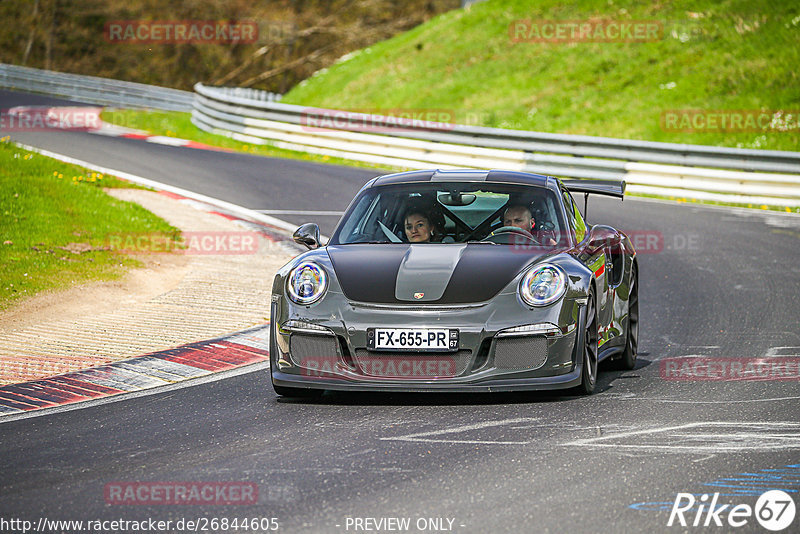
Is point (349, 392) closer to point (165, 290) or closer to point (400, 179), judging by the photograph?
point (400, 179)

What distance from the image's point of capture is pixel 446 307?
6637 millimetres

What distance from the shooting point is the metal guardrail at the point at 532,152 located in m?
19.7

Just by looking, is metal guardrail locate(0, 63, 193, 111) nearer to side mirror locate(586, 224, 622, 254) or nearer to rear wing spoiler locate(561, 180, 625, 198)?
rear wing spoiler locate(561, 180, 625, 198)

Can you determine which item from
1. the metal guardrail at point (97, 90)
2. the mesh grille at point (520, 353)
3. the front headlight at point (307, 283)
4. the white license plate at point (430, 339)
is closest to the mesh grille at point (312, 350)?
the front headlight at point (307, 283)

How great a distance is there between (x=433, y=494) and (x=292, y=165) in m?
17.9

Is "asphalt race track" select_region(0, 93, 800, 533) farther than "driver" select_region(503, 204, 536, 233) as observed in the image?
No

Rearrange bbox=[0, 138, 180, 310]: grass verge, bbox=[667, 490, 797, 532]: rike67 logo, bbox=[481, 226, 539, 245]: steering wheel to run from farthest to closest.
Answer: bbox=[0, 138, 180, 310]: grass verge < bbox=[481, 226, 539, 245]: steering wheel < bbox=[667, 490, 797, 532]: rike67 logo

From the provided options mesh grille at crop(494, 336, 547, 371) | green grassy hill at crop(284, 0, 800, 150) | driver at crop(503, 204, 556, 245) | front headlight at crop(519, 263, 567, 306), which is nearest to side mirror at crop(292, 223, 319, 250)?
driver at crop(503, 204, 556, 245)

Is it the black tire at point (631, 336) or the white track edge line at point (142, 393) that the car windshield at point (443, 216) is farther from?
the white track edge line at point (142, 393)

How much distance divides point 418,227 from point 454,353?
4.91ft

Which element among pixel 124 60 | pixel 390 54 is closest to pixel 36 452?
pixel 390 54

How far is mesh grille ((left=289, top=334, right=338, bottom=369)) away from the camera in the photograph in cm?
670

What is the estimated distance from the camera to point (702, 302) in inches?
429

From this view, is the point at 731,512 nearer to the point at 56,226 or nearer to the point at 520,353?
the point at 520,353
